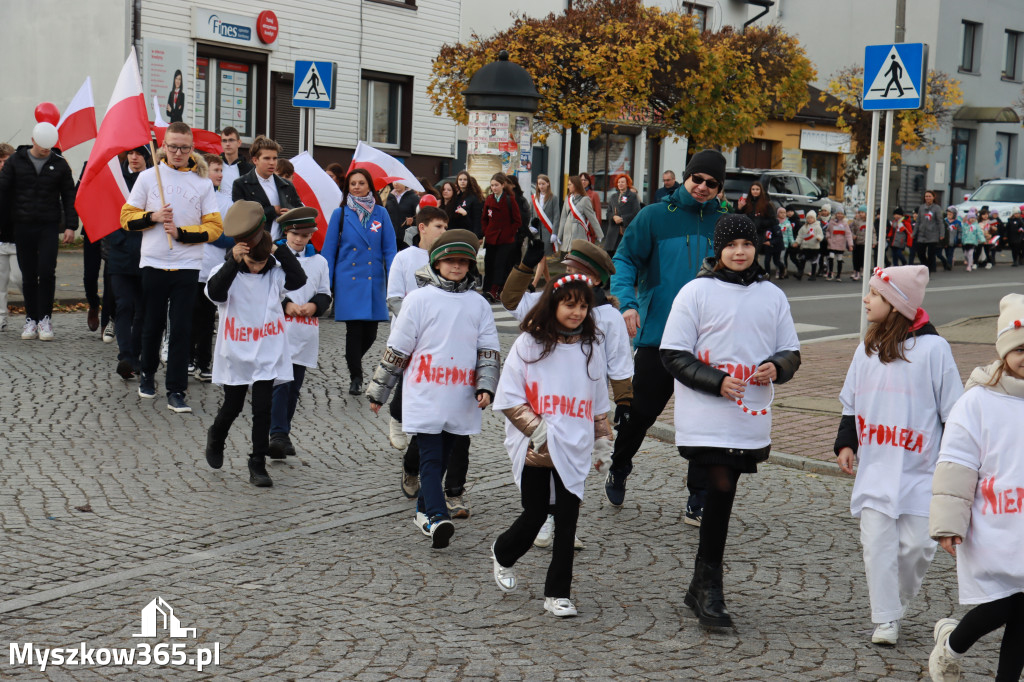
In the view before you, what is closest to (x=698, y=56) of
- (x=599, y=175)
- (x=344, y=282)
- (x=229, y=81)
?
(x=599, y=175)

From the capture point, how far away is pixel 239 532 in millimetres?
6410

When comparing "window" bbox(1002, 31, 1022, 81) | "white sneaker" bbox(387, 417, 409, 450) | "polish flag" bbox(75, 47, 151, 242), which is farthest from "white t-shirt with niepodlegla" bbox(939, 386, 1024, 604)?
"window" bbox(1002, 31, 1022, 81)

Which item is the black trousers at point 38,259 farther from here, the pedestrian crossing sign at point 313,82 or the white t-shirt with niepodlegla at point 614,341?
the white t-shirt with niepodlegla at point 614,341

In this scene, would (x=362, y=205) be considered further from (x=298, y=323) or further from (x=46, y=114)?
(x=46, y=114)

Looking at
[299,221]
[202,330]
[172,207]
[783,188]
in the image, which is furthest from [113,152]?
[783,188]

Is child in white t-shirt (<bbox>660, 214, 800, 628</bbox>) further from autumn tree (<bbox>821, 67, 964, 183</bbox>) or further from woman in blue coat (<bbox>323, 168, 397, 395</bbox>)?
autumn tree (<bbox>821, 67, 964, 183</bbox>)

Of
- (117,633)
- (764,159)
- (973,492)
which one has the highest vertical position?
(764,159)

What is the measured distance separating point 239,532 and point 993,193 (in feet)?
A: 109

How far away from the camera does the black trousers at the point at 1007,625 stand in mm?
4223

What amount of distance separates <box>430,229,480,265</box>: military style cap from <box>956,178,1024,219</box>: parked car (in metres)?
30.1

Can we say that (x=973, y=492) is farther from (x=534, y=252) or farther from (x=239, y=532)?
(x=239, y=532)

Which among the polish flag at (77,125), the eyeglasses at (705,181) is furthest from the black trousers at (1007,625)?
the polish flag at (77,125)

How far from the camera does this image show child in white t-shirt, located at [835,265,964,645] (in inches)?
197

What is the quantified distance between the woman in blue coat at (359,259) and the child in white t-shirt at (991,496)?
661 centimetres
